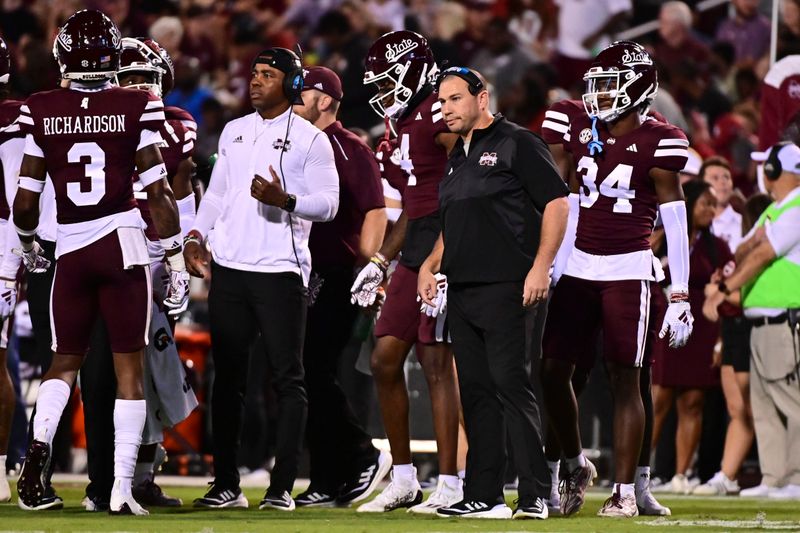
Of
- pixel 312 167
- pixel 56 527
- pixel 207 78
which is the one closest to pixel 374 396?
pixel 312 167

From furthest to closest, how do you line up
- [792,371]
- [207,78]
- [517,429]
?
[207,78], [792,371], [517,429]

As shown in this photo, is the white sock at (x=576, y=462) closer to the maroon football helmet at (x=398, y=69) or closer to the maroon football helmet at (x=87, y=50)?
the maroon football helmet at (x=398, y=69)

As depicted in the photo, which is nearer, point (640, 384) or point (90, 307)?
point (90, 307)

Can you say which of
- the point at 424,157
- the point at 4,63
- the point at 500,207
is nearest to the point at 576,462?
the point at 500,207

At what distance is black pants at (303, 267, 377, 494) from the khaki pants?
3.01 meters

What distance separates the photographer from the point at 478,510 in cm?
645

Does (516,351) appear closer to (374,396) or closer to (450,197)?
(450,197)

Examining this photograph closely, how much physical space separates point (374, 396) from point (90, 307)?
4.37 m

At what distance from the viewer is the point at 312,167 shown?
736 centimetres

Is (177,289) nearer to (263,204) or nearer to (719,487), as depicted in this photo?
(263,204)

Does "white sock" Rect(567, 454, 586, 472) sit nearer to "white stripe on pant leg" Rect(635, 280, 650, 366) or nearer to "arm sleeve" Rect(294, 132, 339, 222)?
"white stripe on pant leg" Rect(635, 280, 650, 366)

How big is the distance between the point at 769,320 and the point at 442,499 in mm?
3540

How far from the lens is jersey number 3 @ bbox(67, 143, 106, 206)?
6.52 m

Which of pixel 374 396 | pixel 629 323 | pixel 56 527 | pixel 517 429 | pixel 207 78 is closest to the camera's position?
pixel 56 527
